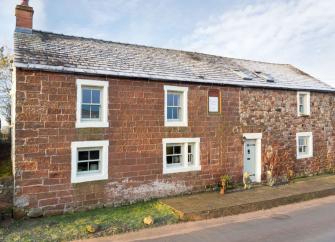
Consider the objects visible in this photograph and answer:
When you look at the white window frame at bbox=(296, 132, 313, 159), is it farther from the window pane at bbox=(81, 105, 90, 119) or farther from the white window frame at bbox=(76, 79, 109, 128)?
the window pane at bbox=(81, 105, 90, 119)

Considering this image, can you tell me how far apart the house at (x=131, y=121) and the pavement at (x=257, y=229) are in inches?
114

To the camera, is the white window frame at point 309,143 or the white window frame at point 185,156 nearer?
the white window frame at point 185,156

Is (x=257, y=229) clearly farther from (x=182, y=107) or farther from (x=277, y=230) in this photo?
(x=182, y=107)

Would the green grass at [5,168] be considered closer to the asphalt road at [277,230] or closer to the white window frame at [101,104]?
the white window frame at [101,104]

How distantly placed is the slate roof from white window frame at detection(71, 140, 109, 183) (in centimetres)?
265

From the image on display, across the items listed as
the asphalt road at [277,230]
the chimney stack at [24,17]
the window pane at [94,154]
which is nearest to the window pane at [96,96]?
the window pane at [94,154]

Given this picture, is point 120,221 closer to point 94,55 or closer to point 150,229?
point 150,229

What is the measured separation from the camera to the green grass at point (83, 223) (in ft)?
25.3

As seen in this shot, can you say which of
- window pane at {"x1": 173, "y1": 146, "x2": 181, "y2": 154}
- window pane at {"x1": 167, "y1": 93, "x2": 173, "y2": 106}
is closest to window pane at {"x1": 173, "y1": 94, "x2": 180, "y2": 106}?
window pane at {"x1": 167, "y1": 93, "x2": 173, "y2": 106}

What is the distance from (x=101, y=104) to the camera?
10633 mm

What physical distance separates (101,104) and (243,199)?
6.86 metres

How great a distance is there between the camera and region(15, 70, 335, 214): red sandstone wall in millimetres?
9250

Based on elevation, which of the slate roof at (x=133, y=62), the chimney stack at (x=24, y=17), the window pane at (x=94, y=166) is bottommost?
the window pane at (x=94, y=166)

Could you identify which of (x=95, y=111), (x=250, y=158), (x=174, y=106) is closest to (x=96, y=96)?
(x=95, y=111)
